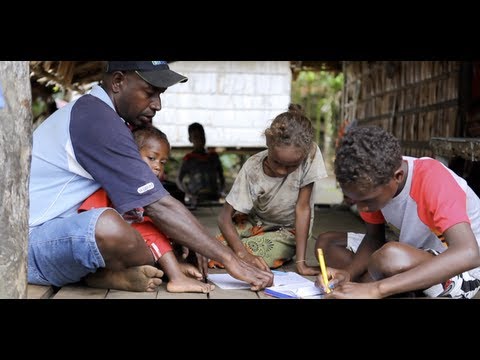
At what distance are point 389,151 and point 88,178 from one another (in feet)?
4.32

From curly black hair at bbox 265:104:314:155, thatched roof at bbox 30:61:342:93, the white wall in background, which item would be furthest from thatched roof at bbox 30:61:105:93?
curly black hair at bbox 265:104:314:155

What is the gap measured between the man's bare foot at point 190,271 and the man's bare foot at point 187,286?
0.19 meters

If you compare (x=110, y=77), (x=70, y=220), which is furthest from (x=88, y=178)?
(x=110, y=77)

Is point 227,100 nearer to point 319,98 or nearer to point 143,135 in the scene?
point 143,135

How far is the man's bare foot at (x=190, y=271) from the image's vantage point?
2969 mm

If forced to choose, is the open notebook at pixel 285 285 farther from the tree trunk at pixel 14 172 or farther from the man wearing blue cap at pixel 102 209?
the tree trunk at pixel 14 172

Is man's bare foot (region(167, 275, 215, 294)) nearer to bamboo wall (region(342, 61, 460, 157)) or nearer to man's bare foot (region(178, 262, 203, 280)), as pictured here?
man's bare foot (region(178, 262, 203, 280))

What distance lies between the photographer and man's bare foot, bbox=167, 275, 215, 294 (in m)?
2.74

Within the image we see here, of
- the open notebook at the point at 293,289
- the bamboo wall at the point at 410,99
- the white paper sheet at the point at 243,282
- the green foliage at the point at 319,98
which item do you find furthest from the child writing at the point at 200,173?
the green foliage at the point at 319,98

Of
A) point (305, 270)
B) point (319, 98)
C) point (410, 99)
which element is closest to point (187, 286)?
point (305, 270)

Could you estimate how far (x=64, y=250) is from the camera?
102 inches

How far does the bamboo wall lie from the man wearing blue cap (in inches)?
120
